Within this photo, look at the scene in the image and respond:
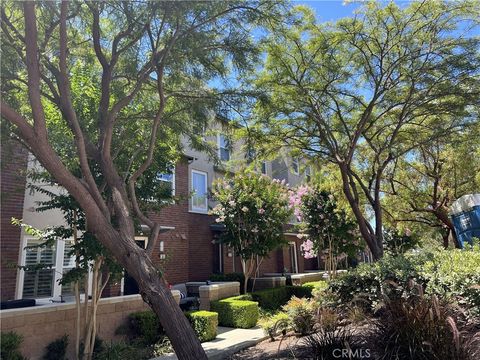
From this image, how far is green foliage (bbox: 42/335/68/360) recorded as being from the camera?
22.5 feet

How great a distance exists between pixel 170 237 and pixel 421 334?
11.4m

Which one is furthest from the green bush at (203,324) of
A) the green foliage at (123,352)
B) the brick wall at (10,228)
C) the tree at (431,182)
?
the tree at (431,182)

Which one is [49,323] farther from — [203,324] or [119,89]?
[119,89]

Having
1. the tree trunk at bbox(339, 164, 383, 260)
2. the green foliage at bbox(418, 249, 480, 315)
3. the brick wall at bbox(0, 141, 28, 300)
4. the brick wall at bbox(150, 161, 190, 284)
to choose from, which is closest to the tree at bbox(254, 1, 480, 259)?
the tree trunk at bbox(339, 164, 383, 260)

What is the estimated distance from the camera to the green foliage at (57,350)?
6.86m

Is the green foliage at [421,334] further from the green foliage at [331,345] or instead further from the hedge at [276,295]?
the hedge at [276,295]

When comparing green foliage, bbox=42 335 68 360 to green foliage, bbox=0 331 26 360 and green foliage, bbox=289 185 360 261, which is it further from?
green foliage, bbox=289 185 360 261

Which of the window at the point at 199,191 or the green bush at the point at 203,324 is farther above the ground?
the window at the point at 199,191

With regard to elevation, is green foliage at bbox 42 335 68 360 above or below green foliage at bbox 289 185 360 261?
below

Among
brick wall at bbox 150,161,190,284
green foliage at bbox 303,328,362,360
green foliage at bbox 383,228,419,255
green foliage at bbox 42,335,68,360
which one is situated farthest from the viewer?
green foliage at bbox 383,228,419,255

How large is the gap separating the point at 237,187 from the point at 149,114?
6.86m

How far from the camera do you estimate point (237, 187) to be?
1459 cm

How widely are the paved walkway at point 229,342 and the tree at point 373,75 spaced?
15.8 ft

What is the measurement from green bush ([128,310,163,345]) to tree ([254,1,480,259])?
5.56 m
